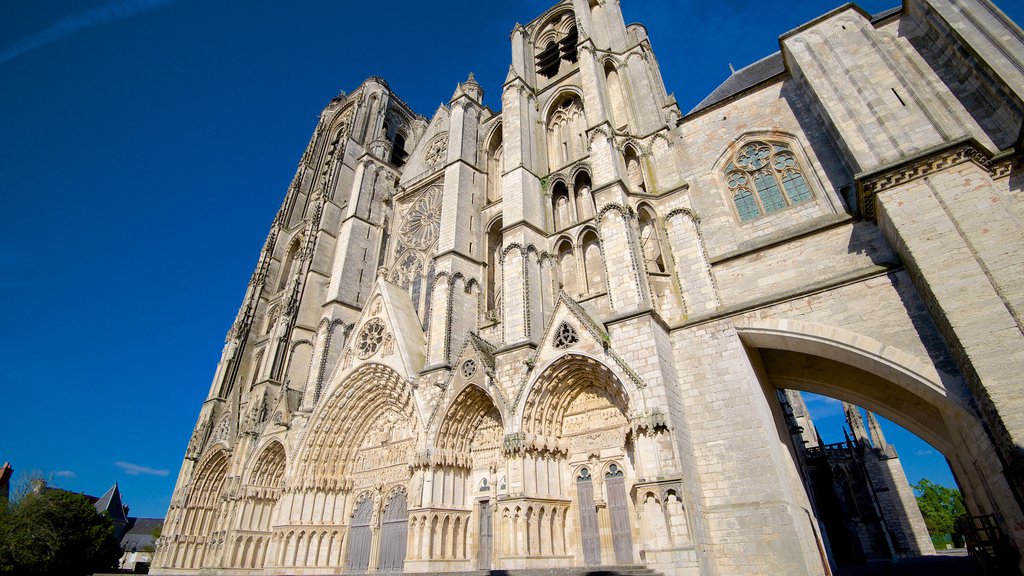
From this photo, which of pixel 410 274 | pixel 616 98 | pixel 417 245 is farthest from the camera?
pixel 417 245

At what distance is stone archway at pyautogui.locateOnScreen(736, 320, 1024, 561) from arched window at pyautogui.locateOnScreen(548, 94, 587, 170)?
24.9ft

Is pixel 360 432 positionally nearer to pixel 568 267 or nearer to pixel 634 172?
pixel 568 267

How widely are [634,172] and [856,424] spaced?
62.7 feet

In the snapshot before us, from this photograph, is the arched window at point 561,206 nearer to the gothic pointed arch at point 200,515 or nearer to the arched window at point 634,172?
the arched window at point 634,172

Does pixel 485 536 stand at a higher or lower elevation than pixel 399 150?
lower

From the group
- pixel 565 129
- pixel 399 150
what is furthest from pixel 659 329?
pixel 399 150

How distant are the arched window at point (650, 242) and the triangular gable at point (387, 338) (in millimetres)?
6256

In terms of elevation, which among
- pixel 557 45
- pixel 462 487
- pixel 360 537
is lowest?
pixel 360 537

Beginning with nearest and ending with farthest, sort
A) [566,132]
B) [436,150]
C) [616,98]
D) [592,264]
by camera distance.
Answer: [592,264]
[616,98]
[566,132]
[436,150]

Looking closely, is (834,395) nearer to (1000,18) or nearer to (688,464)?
(688,464)

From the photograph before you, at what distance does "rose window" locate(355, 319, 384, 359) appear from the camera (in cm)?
1362

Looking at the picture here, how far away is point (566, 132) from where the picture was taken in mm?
15195

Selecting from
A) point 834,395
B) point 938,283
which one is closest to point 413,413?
point 834,395

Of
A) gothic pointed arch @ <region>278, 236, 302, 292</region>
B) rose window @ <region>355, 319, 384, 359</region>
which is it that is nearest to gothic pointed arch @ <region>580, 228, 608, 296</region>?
rose window @ <region>355, 319, 384, 359</region>
